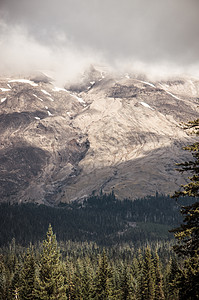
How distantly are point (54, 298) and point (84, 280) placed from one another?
29854 mm

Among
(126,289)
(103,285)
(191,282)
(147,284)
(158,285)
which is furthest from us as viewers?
(158,285)

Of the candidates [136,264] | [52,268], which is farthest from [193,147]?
[136,264]

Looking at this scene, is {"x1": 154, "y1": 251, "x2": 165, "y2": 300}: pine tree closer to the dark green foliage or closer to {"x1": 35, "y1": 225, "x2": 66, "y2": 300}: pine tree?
{"x1": 35, "y1": 225, "x2": 66, "y2": 300}: pine tree

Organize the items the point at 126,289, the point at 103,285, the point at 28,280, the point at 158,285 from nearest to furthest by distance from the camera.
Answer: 1. the point at 28,280
2. the point at 103,285
3. the point at 126,289
4. the point at 158,285

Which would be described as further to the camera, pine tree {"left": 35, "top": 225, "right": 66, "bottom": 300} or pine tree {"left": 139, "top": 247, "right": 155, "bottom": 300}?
pine tree {"left": 139, "top": 247, "right": 155, "bottom": 300}

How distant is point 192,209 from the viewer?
76.8 ft

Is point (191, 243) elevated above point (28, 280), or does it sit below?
above

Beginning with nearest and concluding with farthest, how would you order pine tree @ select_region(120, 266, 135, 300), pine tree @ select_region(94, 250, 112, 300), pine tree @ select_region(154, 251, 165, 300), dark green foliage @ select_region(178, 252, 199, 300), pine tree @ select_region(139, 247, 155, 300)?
dark green foliage @ select_region(178, 252, 199, 300) → pine tree @ select_region(94, 250, 112, 300) → pine tree @ select_region(120, 266, 135, 300) → pine tree @ select_region(139, 247, 155, 300) → pine tree @ select_region(154, 251, 165, 300)

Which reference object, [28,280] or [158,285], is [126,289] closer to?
[158,285]

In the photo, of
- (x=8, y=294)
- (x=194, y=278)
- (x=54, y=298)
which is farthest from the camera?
(x=8, y=294)

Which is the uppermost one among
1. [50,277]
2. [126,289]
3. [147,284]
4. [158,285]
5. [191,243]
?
[191,243]

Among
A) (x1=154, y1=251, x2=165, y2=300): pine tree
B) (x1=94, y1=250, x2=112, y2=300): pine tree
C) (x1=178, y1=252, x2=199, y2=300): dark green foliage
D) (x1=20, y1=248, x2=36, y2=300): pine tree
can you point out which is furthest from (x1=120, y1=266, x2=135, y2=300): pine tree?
(x1=178, y1=252, x2=199, y2=300): dark green foliage

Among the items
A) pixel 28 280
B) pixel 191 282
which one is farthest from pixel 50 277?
pixel 191 282

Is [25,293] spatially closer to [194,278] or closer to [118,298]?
[118,298]
